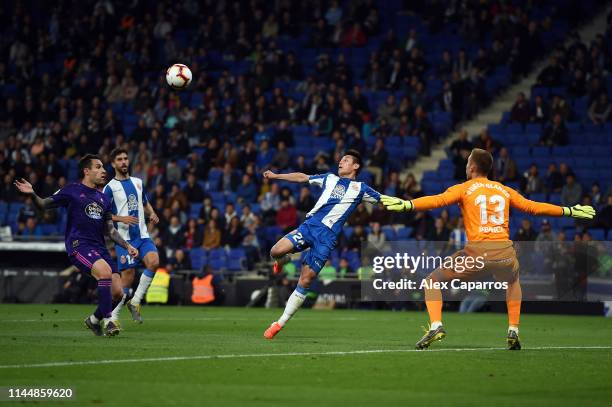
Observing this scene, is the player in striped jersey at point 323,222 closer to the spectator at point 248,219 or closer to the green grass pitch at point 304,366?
the green grass pitch at point 304,366

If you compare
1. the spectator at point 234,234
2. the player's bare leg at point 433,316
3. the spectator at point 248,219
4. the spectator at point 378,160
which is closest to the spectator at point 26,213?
the spectator at point 234,234

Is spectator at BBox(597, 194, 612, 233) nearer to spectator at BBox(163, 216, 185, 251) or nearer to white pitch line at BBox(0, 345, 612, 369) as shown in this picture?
spectator at BBox(163, 216, 185, 251)

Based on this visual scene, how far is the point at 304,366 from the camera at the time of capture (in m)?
10.5

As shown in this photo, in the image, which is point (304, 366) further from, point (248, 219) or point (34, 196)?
point (248, 219)

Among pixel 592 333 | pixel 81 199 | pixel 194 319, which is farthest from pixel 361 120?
pixel 81 199

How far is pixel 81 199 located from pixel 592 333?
8035 mm

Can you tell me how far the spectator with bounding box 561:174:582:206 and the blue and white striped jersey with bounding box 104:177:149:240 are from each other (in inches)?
516

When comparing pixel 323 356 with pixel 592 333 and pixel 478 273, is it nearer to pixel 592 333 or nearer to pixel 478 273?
pixel 478 273

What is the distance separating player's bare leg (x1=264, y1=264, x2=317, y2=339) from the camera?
1413 cm

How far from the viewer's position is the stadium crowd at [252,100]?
29094 millimetres

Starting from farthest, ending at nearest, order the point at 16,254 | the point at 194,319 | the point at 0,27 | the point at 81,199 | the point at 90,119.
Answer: the point at 0,27 < the point at 90,119 < the point at 16,254 < the point at 194,319 < the point at 81,199

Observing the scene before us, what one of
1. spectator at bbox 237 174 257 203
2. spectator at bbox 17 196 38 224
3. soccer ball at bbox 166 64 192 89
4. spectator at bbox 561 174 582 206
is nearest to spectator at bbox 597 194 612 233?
spectator at bbox 561 174 582 206

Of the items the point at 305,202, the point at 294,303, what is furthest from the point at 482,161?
the point at 305,202

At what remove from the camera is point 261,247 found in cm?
2842
